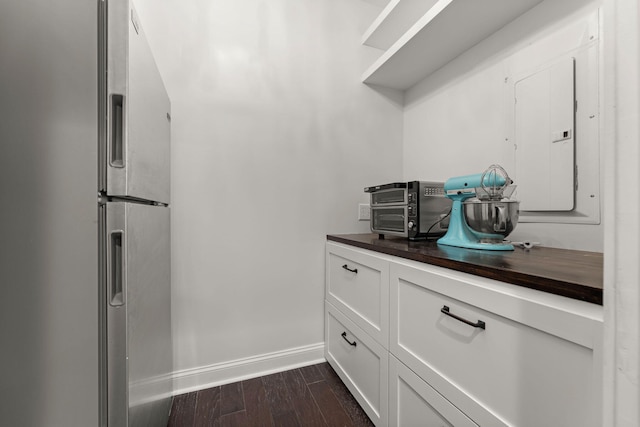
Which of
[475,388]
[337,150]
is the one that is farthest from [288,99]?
[475,388]

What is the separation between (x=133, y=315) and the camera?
2.45 ft

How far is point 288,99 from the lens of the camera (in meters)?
1.66

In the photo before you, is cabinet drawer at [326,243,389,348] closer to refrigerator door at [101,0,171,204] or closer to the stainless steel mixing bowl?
the stainless steel mixing bowl

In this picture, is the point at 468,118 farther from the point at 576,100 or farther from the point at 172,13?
the point at 172,13

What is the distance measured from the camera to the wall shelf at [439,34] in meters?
1.24

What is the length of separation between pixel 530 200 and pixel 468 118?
59 centimetres

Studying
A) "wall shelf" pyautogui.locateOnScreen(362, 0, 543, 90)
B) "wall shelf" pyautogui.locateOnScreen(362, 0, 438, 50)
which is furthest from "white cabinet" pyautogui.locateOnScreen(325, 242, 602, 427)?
"wall shelf" pyautogui.locateOnScreen(362, 0, 438, 50)

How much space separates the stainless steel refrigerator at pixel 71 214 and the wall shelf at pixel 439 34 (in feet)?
4.27

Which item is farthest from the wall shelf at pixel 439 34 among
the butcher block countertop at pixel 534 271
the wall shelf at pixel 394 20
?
the butcher block countertop at pixel 534 271

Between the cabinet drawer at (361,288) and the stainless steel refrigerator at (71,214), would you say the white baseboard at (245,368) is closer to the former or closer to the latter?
the cabinet drawer at (361,288)

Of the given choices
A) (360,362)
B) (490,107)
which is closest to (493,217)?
(490,107)

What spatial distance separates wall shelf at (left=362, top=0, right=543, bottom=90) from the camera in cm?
124

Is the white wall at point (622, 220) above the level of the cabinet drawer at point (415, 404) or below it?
above

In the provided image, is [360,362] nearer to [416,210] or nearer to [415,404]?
[415,404]
